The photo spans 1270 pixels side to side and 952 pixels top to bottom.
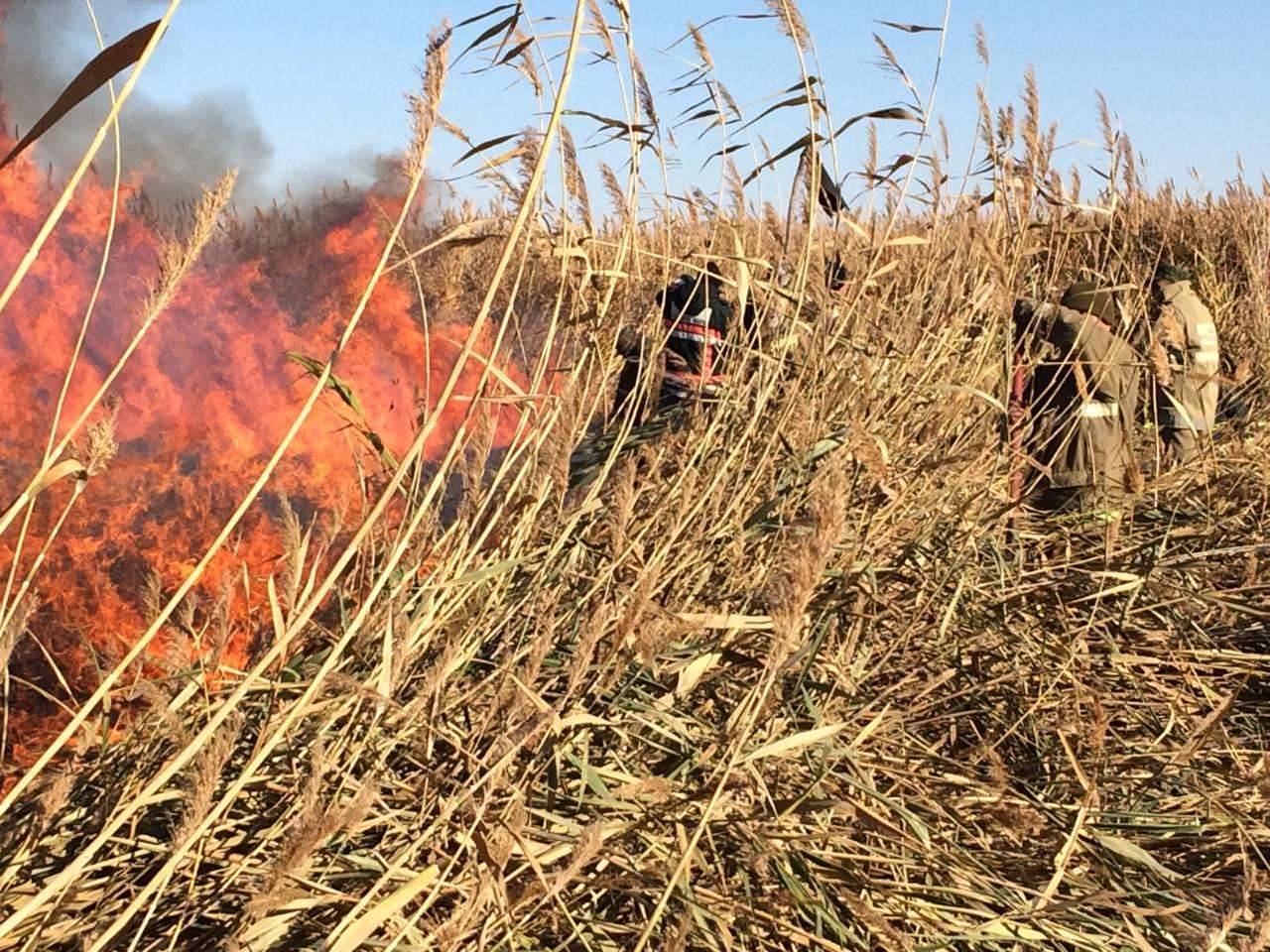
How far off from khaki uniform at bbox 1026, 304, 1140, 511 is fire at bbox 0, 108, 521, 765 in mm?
2080

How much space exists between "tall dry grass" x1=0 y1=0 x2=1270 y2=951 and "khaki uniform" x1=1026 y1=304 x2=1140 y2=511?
1.25 ft

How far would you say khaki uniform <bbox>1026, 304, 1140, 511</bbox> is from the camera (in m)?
3.20

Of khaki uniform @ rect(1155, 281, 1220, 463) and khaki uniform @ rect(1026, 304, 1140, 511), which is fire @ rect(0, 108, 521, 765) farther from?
khaki uniform @ rect(1155, 281, 1220, 463)

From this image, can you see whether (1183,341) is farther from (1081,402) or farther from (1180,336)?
(1081,402)

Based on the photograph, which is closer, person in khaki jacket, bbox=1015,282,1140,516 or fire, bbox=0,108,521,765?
person in khaki jacket, bbox=1015,282,1140,516

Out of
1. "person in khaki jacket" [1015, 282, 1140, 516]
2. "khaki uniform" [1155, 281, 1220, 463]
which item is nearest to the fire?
"person in khaki jacket" [1015, 282, 1140, 516]

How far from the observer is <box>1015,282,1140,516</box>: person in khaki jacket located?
10.4ft

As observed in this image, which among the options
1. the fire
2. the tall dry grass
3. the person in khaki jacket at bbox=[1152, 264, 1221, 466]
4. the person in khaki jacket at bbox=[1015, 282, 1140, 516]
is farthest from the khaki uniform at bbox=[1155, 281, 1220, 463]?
the fire

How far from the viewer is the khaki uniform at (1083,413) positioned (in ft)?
10.5

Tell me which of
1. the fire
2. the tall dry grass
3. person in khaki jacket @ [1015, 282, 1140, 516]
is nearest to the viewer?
the tall dry grass

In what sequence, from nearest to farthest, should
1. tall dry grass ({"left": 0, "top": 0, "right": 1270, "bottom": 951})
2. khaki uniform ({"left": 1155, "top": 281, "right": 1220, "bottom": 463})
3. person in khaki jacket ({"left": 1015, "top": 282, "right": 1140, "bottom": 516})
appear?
1. tall dry grass ({"left": 0, "top": 0, "right": 1270, "bottom": 951})
2. person in khaki jacket ({"left": 1015, "top": 282, "right": 1140, "bottom": 516})
3. khaki uniform ({"left": 1155, "top": 281, "right": 1220, "bottom": 463})

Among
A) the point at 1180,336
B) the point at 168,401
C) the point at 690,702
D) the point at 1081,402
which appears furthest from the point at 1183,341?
the point at 168,401

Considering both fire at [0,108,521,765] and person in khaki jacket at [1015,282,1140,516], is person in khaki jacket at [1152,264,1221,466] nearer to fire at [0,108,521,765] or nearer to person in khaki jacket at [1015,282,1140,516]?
person in khaki jacket at [1015,282,1140,516]

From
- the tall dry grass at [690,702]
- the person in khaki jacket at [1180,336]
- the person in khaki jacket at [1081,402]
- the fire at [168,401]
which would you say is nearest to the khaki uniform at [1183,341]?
the person in khaki jacket at [1180,336]
